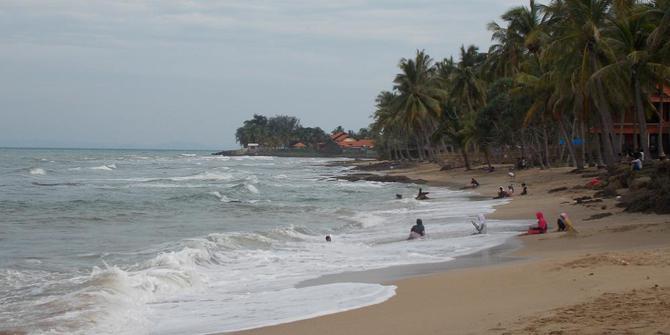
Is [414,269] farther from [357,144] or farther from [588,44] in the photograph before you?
[357,144]

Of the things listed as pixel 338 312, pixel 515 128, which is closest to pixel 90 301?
pixel 338 312

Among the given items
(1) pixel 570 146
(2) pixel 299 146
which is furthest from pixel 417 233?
(2) pixel 299 146

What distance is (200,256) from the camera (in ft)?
49.8

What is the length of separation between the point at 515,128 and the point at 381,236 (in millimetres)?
30564

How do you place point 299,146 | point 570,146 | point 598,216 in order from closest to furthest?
point 598,216 < point 570,146 < point 299,146

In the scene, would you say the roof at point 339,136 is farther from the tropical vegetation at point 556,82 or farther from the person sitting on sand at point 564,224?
the person sitting on sand at point 564,224

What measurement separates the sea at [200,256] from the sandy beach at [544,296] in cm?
75

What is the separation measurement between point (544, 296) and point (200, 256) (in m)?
8.60

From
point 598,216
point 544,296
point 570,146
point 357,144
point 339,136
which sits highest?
point 339,136

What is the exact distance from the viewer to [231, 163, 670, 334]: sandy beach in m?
6.70

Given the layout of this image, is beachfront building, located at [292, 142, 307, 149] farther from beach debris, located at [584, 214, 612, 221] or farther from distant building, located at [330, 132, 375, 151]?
beach debris, located at [584, 214, 612, 221]

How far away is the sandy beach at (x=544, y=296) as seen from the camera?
6.70 meters

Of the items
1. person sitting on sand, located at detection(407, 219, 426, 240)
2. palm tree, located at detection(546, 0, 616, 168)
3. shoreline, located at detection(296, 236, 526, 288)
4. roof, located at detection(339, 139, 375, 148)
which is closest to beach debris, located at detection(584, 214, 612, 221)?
person sitting on sand, located at detection(407, 219, 426, 240)

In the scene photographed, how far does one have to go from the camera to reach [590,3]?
30.0m
